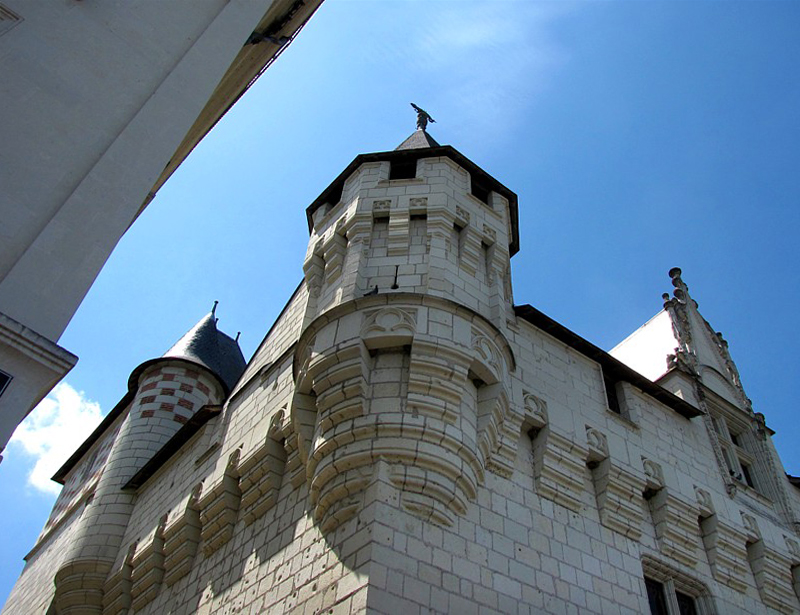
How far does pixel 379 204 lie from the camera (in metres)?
11.6

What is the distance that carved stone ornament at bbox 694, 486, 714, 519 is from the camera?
11445mm

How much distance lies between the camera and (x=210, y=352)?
18938mm

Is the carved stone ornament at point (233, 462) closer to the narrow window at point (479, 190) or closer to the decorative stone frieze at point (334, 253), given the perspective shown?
the decorative stone frieze at point (334, 253)

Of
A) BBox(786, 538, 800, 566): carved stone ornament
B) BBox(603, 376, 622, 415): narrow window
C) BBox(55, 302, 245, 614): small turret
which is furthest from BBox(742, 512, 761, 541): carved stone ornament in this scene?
BBox(55, 302, 245, 614): small turret

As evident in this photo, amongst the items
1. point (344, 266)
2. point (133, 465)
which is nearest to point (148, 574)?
point (133, 465)

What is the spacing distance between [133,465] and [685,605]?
10.6 m

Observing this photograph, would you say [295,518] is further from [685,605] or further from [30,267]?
[685,605]

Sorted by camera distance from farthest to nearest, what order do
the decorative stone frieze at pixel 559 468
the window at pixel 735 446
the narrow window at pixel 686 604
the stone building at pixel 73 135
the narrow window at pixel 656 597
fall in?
the window at pixel 735 446 → the narrow window at pixel 686 604 → the narrow window at pixel 656 597 → the decorative stone frieze at pixel 559 468 → the stone building at pixel 73 135

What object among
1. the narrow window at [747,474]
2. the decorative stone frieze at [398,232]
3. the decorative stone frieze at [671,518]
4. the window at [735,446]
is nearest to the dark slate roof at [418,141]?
the decorative stone frieze at [398,232]

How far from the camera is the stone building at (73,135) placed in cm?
550

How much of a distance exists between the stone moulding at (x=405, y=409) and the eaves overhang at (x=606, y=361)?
1812 millimetres

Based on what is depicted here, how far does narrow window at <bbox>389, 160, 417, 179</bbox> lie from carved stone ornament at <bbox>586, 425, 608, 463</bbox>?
5.10 meters

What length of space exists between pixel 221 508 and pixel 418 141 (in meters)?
7.27

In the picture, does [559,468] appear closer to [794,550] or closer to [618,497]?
[618,497]
